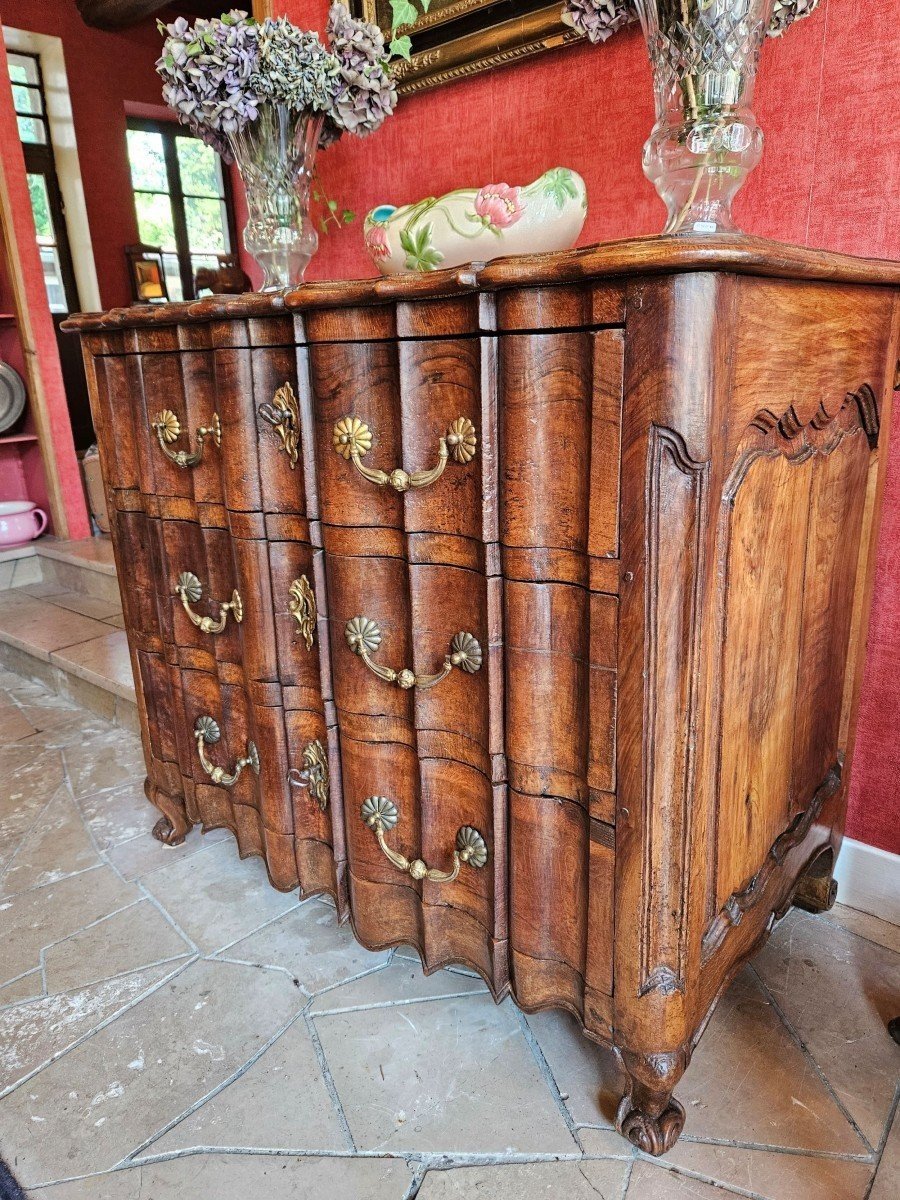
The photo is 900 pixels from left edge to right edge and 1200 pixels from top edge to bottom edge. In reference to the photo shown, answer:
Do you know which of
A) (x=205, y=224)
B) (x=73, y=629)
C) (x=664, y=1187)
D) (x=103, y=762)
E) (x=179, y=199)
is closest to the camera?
(x=664, y=1187)

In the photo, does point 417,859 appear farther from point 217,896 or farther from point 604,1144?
point 217,896

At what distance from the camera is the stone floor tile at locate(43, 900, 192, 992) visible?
141cm

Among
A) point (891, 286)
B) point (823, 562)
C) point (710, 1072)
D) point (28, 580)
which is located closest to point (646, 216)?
point (891, 286)

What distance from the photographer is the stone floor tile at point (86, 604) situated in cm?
305

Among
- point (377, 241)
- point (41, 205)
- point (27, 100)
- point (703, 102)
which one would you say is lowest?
point (377, 241)

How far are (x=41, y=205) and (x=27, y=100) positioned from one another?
0.62m

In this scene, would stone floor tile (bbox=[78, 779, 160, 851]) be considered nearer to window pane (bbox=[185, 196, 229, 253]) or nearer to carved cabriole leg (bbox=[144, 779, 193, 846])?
carved cabriole leg (bbox=[144, 779, 193, 846])

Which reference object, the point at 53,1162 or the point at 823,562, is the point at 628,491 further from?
the point at 53,1162

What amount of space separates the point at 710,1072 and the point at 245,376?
1.22 m

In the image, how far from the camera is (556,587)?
908 mm

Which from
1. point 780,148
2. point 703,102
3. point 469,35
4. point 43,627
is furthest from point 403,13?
point 43,627

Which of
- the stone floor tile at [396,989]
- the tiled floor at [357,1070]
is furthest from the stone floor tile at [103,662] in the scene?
the stone floor tile at [396,989]

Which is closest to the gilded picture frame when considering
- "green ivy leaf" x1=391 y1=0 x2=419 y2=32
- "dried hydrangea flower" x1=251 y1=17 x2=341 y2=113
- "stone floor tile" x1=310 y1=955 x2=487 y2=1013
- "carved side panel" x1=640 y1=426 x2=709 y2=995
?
"green ivy leaf" x1=391 y1=0 x2=419 y2=32

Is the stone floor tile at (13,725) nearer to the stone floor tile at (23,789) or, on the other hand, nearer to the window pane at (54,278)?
the stone floor tile at (23,789)
